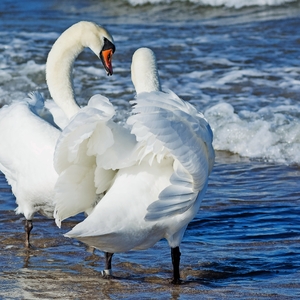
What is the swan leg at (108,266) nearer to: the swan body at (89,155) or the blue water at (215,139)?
the blue water at (215,139)

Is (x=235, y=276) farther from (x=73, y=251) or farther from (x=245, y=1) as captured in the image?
(x=245, y=1)

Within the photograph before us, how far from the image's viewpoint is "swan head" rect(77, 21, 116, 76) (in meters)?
6.16

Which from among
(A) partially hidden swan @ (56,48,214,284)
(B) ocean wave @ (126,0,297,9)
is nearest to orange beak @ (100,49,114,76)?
(A) partially hidden swan @ (56,48,214,284)

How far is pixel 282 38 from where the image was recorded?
14.3 m

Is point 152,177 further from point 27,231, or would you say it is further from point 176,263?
point 27,231

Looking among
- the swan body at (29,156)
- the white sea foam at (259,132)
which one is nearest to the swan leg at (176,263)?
the swan body at (29,156)

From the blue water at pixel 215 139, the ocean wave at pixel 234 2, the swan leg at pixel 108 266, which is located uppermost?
the swan leg at pixel 108 266

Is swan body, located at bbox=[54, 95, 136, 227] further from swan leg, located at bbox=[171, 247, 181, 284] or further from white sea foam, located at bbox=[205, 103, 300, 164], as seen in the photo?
white sea foam, located at bbox=[205, 103, 300, 164]

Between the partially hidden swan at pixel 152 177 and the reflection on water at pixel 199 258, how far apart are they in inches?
14.5

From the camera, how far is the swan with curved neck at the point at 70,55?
20.2 ft

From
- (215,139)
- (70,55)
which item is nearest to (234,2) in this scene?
(215,139)

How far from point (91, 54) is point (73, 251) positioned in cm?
856

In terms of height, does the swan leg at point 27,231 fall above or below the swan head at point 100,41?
below

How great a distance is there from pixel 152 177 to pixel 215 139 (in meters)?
4.61
